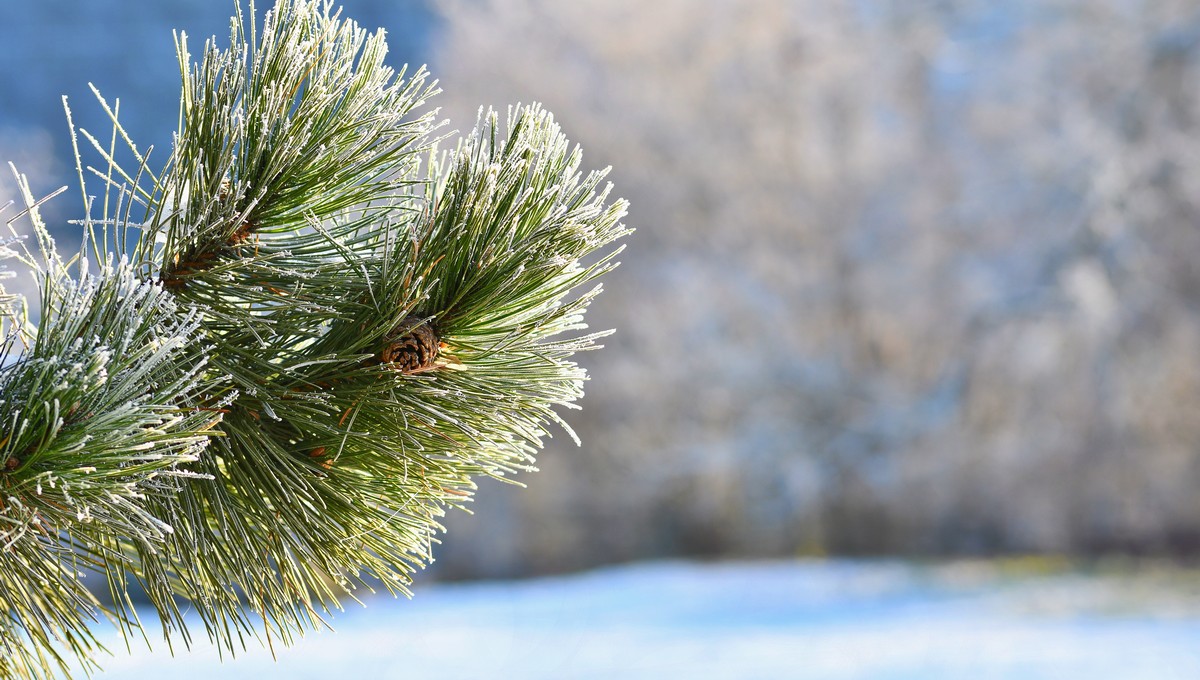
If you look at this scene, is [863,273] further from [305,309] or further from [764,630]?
[305,309]

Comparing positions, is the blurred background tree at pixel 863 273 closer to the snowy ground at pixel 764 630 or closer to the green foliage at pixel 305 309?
the snowy ground at pixel 764 630

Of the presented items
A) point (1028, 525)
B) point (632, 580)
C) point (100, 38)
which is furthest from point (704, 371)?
point (100, 38)

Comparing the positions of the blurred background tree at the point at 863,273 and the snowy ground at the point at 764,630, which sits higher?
the blurred background tree at the point at 863,273

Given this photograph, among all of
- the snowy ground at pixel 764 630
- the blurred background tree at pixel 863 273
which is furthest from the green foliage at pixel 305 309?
the blurred background tree at pixel 863 273

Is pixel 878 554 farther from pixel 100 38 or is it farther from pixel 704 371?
pixel 100 38

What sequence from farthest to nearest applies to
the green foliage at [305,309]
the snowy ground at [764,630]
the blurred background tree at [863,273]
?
1. the blurred background tree at [863,273]
2. the snowy ground at [764,630]
3. the green foliage at [305,309]

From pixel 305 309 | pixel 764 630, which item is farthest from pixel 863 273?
pixel 305 309

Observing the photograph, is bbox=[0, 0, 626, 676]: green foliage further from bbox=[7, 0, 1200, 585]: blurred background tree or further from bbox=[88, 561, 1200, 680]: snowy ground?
bbox=[7, 0, 1200, 585]: blurred background tree

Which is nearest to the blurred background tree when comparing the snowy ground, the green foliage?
the snowy ground
